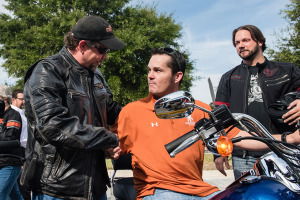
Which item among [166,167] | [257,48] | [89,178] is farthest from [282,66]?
[89,178]

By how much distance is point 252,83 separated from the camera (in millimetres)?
3084

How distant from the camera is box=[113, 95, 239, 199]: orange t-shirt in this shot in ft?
6.86

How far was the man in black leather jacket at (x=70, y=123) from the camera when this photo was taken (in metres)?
1.89

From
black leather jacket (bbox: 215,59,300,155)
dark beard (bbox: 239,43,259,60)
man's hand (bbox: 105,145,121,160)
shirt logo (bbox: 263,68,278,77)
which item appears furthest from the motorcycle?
dark beard (bbox: 239,43,259,60)

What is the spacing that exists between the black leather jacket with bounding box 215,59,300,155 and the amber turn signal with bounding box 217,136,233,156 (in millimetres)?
1698

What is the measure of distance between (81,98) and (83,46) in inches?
15.3

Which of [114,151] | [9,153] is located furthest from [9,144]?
[114,151]

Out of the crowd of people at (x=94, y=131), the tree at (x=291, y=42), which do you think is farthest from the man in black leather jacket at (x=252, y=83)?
the tree at (x=291, y=42)

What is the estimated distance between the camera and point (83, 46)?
2232 mm

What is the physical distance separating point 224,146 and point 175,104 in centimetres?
26

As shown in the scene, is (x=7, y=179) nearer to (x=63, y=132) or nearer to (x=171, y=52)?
(x=63, y=132)

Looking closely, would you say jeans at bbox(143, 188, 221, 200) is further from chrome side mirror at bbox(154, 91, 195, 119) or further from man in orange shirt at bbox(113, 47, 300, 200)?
chrome side mirror at bbox(154, 91, 195, 119)

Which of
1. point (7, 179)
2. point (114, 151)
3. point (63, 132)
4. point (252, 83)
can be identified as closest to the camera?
point (63, 132)

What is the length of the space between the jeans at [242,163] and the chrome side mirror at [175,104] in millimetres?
1833
